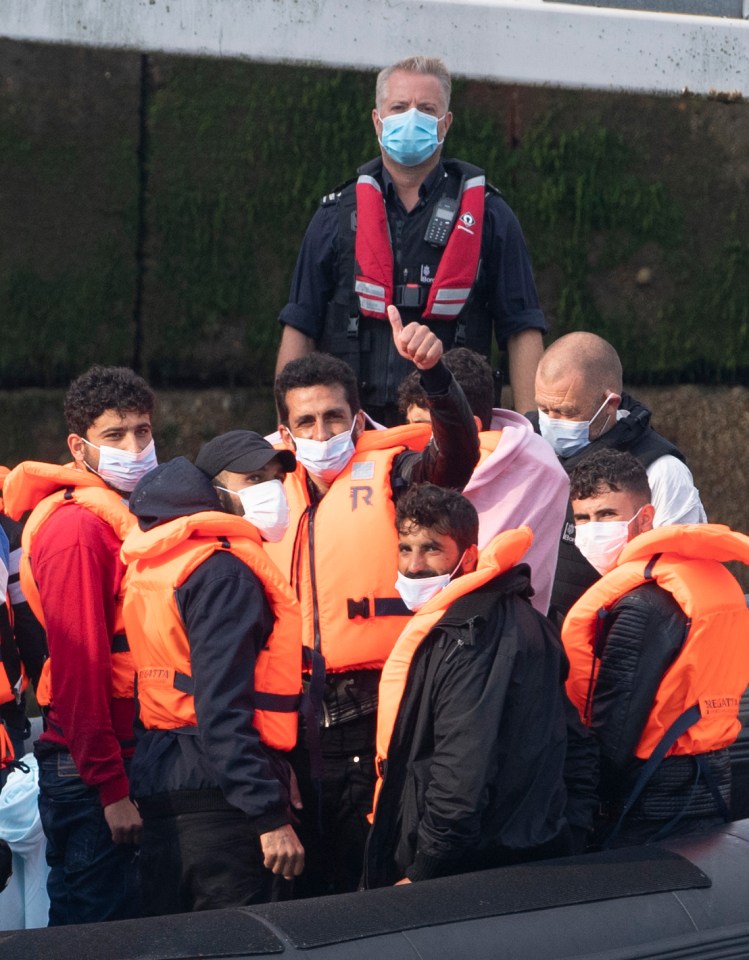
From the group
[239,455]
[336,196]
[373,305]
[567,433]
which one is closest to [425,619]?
[239,455]

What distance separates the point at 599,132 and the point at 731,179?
75 centimetres

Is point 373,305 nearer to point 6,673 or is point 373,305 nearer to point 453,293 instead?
point 453,293

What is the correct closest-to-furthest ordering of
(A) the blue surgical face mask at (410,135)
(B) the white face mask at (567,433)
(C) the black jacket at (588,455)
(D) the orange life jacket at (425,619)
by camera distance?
1. (D) the orange life jacket at (425,619)
2. (C) the black jacket at (588,455)
3. (B) the white face mask at (567,433)
4. (A) the blue surgical face mask at (410,135)

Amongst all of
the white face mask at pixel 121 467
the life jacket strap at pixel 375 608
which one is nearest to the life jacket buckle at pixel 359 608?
the life jacket strap at pixel 375 608

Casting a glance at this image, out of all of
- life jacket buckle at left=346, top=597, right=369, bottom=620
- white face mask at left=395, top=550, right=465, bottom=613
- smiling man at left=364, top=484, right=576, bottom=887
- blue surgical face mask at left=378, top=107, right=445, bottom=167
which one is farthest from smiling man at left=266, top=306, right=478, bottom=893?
blue surgical face mask at left=378, top=107, right=445, bottom=167

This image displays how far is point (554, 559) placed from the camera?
3.70 metres

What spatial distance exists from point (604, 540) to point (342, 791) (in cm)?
95

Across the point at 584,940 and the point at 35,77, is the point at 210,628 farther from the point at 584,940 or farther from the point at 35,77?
the point at 35,77

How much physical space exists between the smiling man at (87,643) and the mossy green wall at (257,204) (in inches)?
83.4

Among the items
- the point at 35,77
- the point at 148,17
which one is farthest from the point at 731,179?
the point at 35,77

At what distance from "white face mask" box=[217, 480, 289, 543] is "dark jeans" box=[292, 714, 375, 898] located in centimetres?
52

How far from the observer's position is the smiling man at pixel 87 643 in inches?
132

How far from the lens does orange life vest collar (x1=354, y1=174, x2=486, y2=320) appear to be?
456 cm

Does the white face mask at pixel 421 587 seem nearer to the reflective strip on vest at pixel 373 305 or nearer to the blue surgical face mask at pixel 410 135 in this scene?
the reflective strip on vest at pixel 373 305
